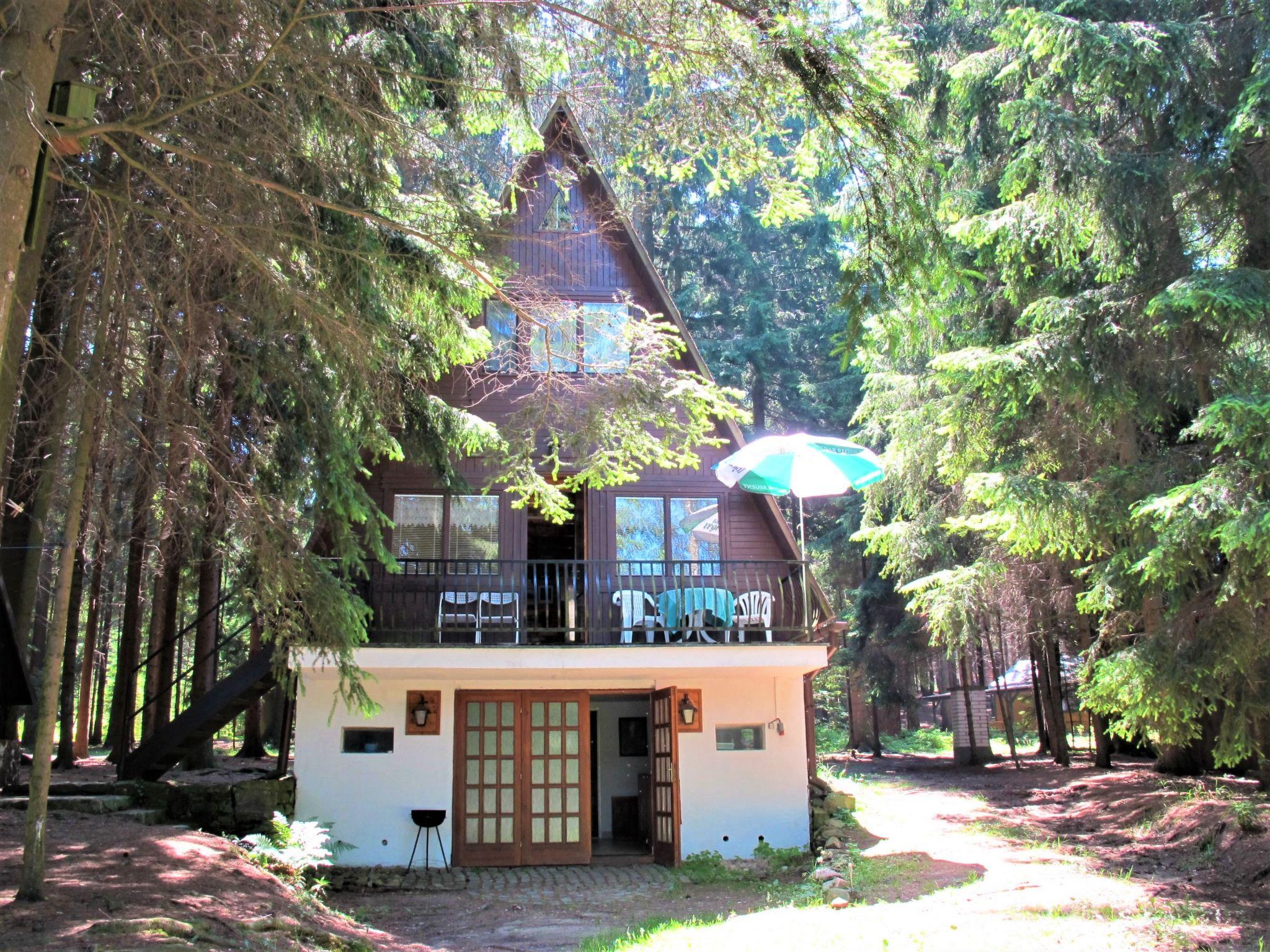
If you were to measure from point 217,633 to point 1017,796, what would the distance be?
42.1 ft

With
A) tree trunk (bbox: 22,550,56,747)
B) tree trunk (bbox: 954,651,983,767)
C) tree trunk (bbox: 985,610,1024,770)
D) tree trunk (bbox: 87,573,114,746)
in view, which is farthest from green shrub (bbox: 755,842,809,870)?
tree trunk (bbox: 87,573,114,746)

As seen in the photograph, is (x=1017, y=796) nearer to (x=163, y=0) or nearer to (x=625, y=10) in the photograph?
(x=625, y=10)

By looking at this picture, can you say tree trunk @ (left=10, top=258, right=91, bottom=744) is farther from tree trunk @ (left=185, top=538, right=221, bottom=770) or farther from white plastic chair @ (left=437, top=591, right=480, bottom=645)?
white plastic chair @ (left=437, top=591, right=480, bottom=645)

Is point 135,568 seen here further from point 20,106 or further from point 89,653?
point 20,106

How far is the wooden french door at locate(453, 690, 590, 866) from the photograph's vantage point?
40.1ft

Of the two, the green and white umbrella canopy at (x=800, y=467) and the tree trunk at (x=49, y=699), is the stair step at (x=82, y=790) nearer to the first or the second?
the tree trunk at (x=49, y=699)

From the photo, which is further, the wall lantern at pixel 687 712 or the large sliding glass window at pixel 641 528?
the large sliding glass window at pixel 641 528

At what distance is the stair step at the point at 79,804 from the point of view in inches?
371

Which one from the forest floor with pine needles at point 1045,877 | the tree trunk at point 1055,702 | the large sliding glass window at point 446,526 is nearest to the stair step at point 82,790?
the large sliding glass window at point 446,526

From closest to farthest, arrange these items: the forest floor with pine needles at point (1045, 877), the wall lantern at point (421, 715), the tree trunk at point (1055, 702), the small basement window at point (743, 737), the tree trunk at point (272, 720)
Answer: the forest floor with pine needles at point (1045, 877)
the wall lantern at point (421, 715)
the small basement window at point (743, 737)
the tree trunk at point (1055, 702)
the tree trunk at point (272, 720)

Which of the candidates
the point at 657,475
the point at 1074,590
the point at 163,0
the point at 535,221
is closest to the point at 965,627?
the point at 1074,590

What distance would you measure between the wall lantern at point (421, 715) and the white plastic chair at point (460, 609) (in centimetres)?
109

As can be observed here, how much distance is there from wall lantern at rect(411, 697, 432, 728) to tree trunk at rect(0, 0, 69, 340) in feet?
26.5

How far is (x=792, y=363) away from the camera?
2831 cm
